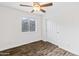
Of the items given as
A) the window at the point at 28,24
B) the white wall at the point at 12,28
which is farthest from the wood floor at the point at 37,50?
the window at the point at 28,24

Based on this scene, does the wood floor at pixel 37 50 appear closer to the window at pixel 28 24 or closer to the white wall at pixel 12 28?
the white wall at pixel 12 28

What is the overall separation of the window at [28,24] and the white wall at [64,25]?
209mm

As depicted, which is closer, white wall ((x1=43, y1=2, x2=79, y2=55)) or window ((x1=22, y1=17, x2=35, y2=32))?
white wall ((x1=43, y1=2, x2=79, y2=55))

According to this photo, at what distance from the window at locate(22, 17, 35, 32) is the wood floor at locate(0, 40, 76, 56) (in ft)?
0.85

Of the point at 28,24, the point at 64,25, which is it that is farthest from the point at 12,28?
the point at 64,25

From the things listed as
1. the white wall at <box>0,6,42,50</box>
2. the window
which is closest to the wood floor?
the white wall at <box>0,6,42,50</box>

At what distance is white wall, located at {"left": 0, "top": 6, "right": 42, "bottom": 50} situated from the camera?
65.4 inches

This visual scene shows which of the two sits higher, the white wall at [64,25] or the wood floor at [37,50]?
the white wall at [64,25]

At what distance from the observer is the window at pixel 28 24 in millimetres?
1733

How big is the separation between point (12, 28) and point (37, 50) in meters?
0.57

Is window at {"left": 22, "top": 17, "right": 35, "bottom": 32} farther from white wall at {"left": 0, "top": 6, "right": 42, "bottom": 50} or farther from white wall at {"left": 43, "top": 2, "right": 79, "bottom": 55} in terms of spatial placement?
white wall at {"left": 43, "top": 2, "right": 79, "bottom": 55}

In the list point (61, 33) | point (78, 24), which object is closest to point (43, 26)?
point (61, 33)

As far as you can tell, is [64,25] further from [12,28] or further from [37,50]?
[12,28]

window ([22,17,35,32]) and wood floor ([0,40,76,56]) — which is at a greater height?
window ([22,17,35,32])
